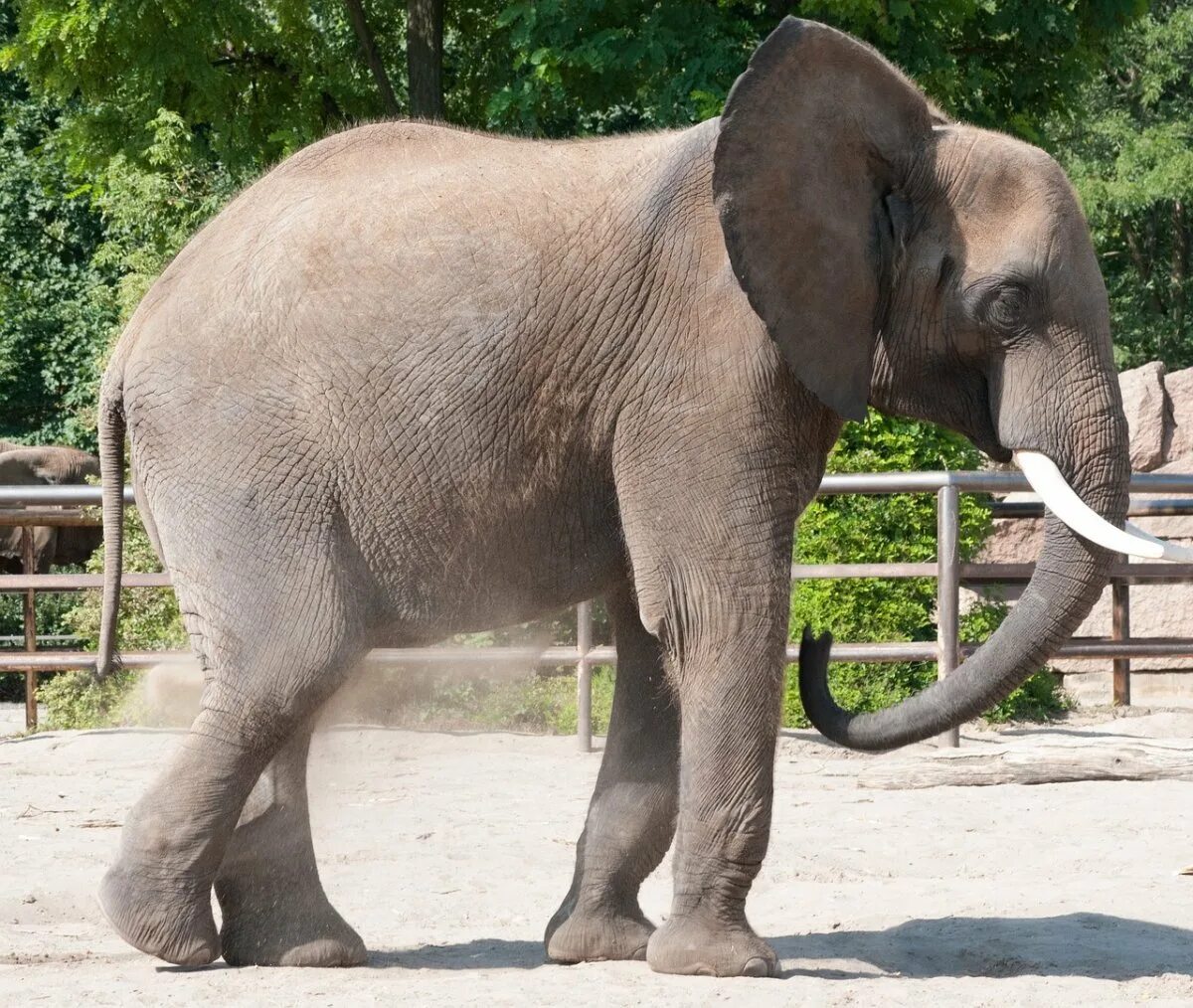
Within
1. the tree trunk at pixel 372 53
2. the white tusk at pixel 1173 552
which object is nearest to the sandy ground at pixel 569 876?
the white tusk at pixel 1173 552

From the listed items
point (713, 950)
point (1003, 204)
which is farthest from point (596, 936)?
point (1003, 204)

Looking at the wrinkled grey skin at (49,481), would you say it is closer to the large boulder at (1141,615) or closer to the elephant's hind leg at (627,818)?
the large boulder at (1141,615)

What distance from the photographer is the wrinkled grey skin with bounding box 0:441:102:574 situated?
18.5 meters

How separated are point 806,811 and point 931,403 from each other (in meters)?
3.54

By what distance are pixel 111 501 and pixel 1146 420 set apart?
12052 mm

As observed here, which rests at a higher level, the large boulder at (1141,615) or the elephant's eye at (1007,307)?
the elephant's eye at (1007,307)

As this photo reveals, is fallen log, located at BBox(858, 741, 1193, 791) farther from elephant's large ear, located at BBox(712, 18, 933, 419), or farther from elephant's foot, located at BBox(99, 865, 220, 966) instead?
elephant's foot, located at BBox(99, 865, 220, 966)

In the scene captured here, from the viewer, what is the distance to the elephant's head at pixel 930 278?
4699 mm

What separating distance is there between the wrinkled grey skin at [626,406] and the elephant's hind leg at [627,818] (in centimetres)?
38

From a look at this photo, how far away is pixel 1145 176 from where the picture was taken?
2305 cm

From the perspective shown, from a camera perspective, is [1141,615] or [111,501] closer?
[111,501]

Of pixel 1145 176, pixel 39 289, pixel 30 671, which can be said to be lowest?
pixel 30 671


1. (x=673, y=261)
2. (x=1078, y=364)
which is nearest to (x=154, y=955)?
(x=673, y=261)

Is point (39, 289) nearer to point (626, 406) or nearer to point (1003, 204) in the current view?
point (626, 406)
